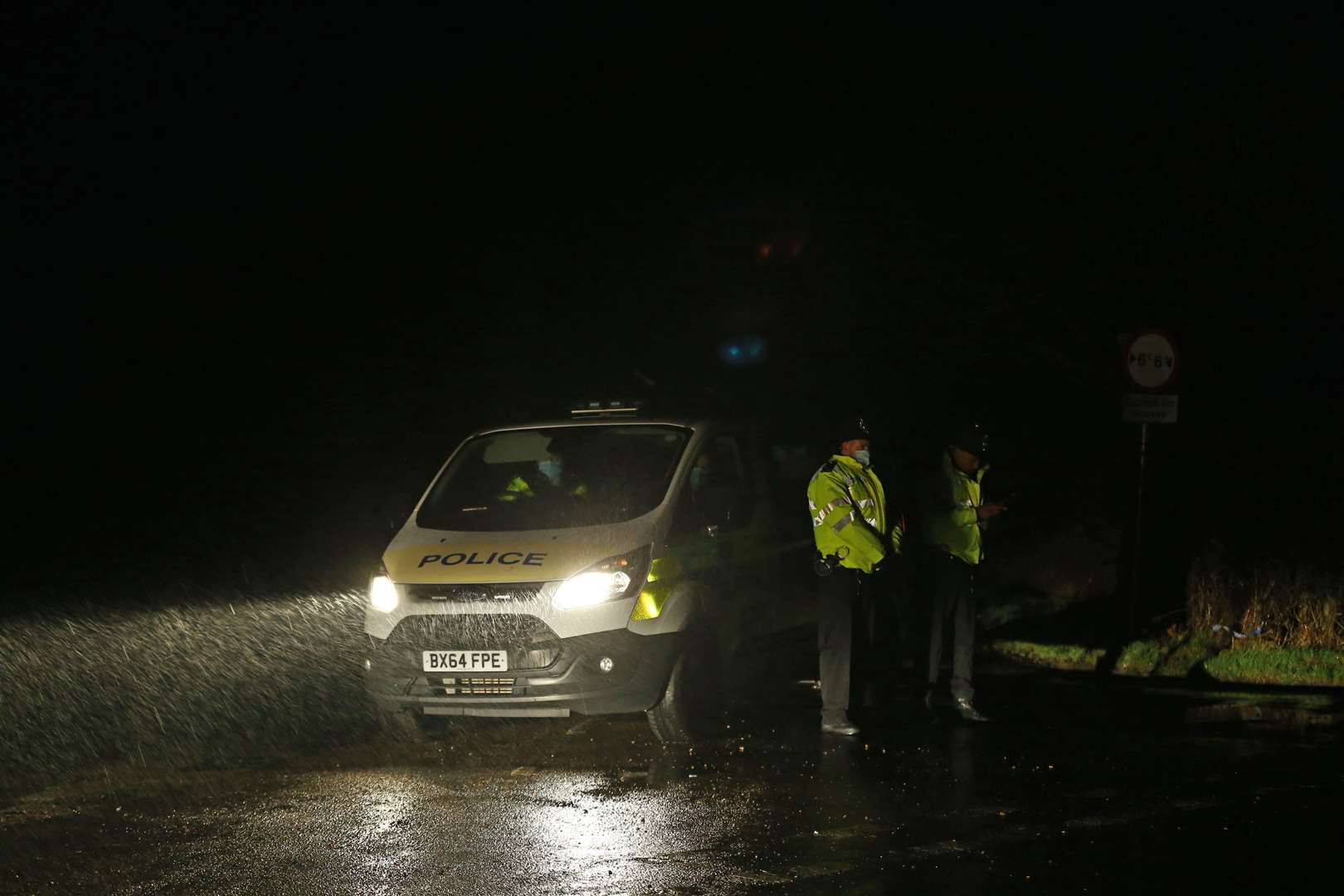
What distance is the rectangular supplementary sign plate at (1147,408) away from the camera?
11688 millimetres

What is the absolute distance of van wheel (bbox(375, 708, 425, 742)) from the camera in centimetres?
847

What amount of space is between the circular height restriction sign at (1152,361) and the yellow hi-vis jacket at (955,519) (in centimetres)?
302

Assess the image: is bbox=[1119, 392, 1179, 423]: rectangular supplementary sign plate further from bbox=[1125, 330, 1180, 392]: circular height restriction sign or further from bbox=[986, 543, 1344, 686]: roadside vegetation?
bbox=[986, 543, 1344, 686]: roadside vegetation

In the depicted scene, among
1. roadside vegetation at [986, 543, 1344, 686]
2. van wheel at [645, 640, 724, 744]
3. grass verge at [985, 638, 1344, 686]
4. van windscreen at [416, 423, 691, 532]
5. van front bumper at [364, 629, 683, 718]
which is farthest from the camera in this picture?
roadside vegetation at [986, 543, 1344, 686]

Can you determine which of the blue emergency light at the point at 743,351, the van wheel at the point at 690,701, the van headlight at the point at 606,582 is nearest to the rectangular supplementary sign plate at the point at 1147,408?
the van wheel at the point at 690,701

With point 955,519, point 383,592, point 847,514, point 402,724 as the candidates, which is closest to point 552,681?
point 402,724

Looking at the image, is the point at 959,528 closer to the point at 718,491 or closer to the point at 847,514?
the point at 847,514

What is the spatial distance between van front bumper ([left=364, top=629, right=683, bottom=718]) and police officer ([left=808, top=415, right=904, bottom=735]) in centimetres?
114

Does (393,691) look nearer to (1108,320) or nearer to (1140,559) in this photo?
(1140,559)

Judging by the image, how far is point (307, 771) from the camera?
7941mm

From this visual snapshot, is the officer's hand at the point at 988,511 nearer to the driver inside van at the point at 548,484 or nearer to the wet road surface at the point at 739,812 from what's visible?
the wet road surface at the point at 739,812

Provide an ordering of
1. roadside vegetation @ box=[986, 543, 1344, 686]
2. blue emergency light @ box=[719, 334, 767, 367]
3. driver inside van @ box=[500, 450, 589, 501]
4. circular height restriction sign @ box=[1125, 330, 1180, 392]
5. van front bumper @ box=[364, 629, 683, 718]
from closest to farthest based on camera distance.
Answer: van front bumper @ box=[364, 629, 683, 718] < driver inside van @ box=[500, 450, 589, 501] < roadside vegetation @ box=[986, 543, 1344, 686] < circular height restriction sign @ box=[1125, 330, 1180, 392] < blue emergency light @ box=[719, 334, 767, 367]

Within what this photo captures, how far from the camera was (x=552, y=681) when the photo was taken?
8.04 meters

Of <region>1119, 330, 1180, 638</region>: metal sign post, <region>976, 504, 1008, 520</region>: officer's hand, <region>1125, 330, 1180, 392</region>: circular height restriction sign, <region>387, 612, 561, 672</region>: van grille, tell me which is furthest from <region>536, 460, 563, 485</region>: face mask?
<region>1125, 330, 1180, 392</region>: circular height restriction sign
